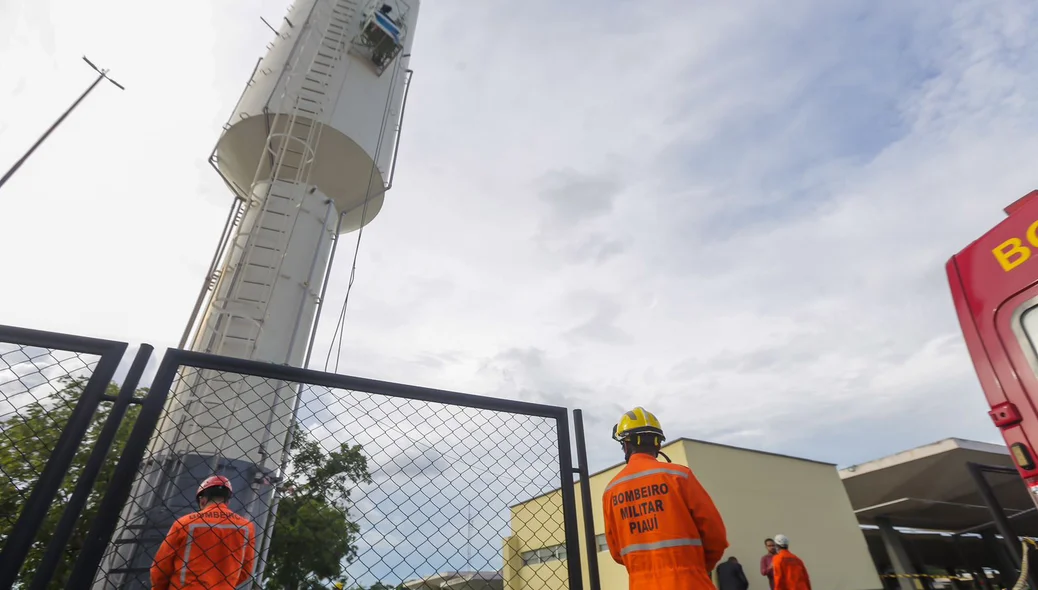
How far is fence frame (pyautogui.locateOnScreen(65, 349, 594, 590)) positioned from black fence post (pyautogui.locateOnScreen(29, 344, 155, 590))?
66 millimetres

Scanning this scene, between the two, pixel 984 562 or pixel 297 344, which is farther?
pixel 984 562

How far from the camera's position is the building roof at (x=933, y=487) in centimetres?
1205

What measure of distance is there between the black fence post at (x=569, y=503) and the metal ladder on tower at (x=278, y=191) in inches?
211

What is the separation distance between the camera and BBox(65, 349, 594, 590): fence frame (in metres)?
1.99

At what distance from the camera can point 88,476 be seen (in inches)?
78.5

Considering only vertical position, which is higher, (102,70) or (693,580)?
(102,70)

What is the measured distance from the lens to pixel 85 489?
2.01 metres

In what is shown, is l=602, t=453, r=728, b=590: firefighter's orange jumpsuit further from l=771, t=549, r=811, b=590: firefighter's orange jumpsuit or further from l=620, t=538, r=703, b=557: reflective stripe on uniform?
l=771, t=549, r=811, b=590: firefighter's orange jumpsuit

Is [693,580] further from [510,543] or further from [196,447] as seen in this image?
[510,543]

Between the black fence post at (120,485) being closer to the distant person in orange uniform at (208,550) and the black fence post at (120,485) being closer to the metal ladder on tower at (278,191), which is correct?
the distant person in orange uniform at (208,550)

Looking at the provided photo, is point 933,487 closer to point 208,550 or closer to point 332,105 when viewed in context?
point 208,550

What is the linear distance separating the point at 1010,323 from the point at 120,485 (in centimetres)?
439

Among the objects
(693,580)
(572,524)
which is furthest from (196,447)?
(693,580)

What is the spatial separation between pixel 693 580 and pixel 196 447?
18.0 feet
